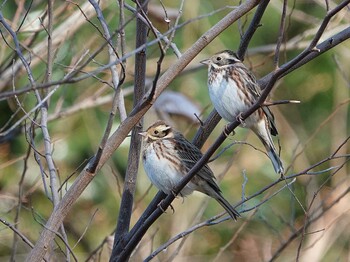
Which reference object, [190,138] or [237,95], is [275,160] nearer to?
[237,95]

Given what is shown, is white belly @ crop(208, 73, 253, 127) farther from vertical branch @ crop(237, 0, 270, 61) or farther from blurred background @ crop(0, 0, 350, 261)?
blurred background @ crop(0, 0, 350, 261)

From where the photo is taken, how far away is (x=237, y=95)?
383 cm

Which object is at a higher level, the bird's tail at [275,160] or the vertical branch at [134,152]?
the vertical branch at [134,152]

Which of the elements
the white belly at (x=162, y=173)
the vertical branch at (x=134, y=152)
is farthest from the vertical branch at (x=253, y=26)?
the white belly at (x=162, y=173)

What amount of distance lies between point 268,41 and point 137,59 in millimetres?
4919

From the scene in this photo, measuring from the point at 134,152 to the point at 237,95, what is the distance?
0.59 metres

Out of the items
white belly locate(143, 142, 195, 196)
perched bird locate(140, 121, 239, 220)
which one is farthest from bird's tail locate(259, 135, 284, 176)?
white belly locate(143, 142, 195, 196)

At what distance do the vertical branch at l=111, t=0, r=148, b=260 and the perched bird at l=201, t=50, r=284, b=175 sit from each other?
43 cm

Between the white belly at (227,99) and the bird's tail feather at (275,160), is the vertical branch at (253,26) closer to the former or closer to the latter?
the white belly at (227,99)

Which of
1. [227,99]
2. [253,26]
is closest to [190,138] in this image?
[227,99]

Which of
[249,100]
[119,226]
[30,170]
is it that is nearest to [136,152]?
[119,226]

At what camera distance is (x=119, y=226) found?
3.45m

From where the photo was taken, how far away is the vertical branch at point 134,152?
3.34m

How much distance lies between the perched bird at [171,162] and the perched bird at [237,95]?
255mm
